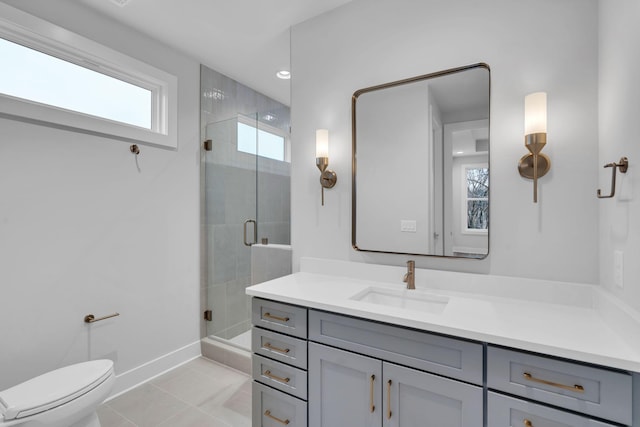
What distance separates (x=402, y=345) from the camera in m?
1.24

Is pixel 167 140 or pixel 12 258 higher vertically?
pixel 167 140

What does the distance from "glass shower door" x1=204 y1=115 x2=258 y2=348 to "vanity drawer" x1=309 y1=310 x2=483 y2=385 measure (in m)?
1.59

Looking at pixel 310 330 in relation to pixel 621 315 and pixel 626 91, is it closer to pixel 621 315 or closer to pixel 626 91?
pixel 621 315

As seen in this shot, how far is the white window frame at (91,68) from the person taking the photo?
5.66 feet

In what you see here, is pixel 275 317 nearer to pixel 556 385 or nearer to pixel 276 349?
pixel 276 349

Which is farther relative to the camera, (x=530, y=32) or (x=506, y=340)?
(x=530, y=32)

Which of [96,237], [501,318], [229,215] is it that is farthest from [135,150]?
[501,318]

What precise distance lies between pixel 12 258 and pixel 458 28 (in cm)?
276

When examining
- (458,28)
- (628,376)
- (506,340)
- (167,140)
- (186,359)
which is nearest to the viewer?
(628,376)

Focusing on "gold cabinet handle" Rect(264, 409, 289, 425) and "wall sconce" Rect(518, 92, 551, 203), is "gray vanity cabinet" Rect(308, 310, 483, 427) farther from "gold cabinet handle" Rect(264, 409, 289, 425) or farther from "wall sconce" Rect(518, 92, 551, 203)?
"wall sconce" Rect(518, 92, 551, 203)

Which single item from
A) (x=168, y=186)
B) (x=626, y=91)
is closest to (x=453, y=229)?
(x=626, y=91)

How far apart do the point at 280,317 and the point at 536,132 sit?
1481mm

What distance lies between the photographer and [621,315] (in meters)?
1.05

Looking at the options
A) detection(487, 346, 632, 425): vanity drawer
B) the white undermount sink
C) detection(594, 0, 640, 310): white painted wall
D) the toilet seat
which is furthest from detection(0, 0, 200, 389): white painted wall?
detection(594, 0, 640, 310): white painted wall
